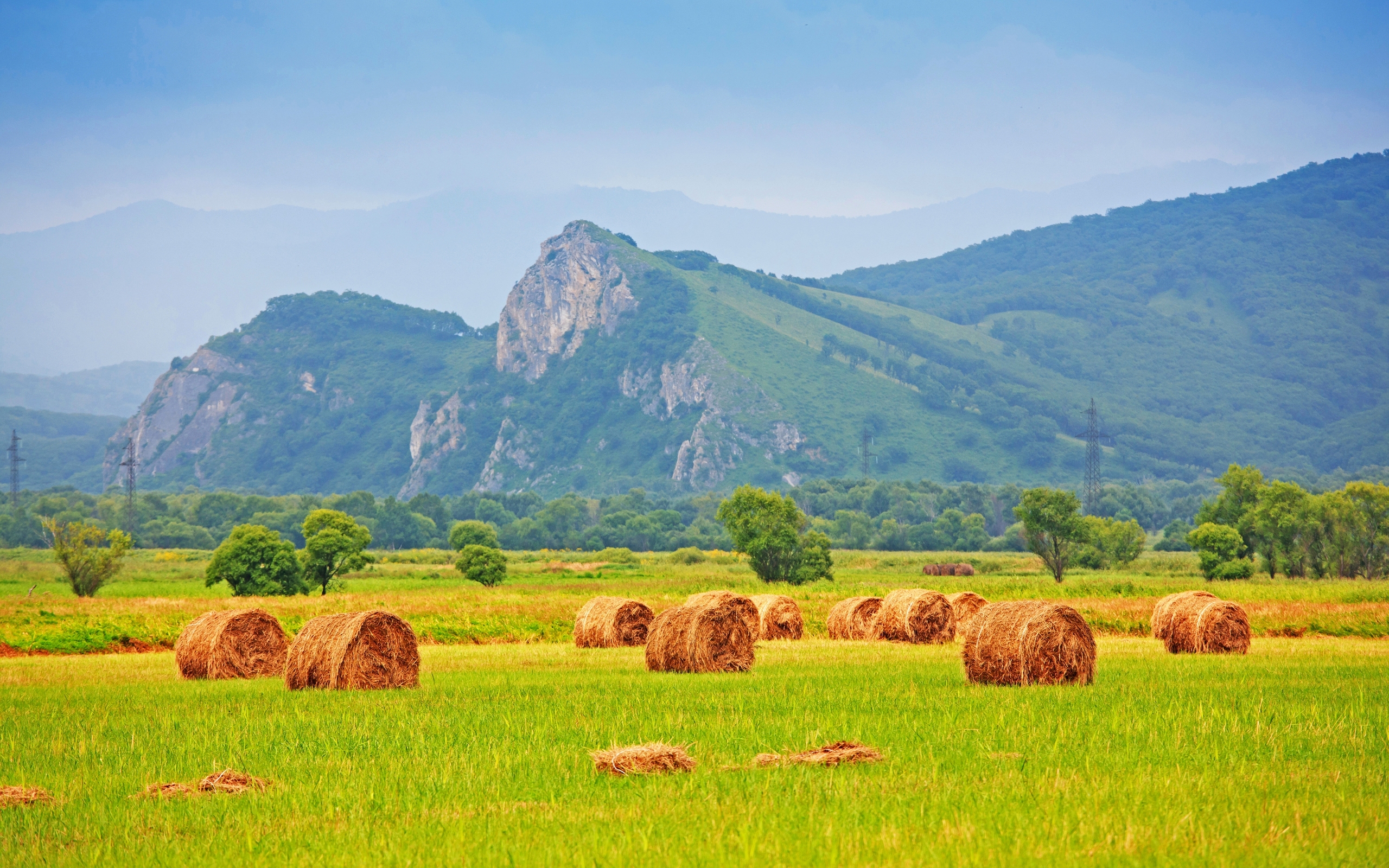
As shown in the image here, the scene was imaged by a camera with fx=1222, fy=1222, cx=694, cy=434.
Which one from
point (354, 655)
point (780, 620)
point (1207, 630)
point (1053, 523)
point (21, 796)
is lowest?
point (780, 620)

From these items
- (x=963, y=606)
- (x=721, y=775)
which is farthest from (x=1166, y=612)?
(x=721, y=775)

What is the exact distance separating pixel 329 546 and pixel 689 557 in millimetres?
54788

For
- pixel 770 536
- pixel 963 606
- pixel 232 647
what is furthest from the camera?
pixel 770 536

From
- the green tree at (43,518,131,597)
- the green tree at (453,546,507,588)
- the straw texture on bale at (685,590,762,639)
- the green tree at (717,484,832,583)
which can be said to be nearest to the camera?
the straw texture on bale at (685,590,762,639)

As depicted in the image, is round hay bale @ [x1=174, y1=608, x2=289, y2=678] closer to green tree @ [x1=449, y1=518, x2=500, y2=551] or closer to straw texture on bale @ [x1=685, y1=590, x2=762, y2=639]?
straw texture on bale @ [x1=685, y1=590, x2=762, y2=639]

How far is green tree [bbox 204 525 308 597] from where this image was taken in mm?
55500

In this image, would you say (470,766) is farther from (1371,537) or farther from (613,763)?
(1371,537)

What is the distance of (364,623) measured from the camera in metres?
22.8

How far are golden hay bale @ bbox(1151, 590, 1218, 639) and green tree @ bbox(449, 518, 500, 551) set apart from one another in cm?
9275

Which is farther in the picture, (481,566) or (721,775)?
(481,566)

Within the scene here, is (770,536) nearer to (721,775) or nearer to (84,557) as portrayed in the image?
(84,557)

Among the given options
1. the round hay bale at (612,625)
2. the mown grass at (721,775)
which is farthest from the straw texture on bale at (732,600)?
the round hay bale at (612,625)

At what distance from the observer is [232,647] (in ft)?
87.1

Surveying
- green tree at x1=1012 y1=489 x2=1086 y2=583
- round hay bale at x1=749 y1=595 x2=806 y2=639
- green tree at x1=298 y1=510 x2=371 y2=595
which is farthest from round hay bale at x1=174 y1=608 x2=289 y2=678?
green tree at x1=1012 y1=489 x2=1086 y2=583
